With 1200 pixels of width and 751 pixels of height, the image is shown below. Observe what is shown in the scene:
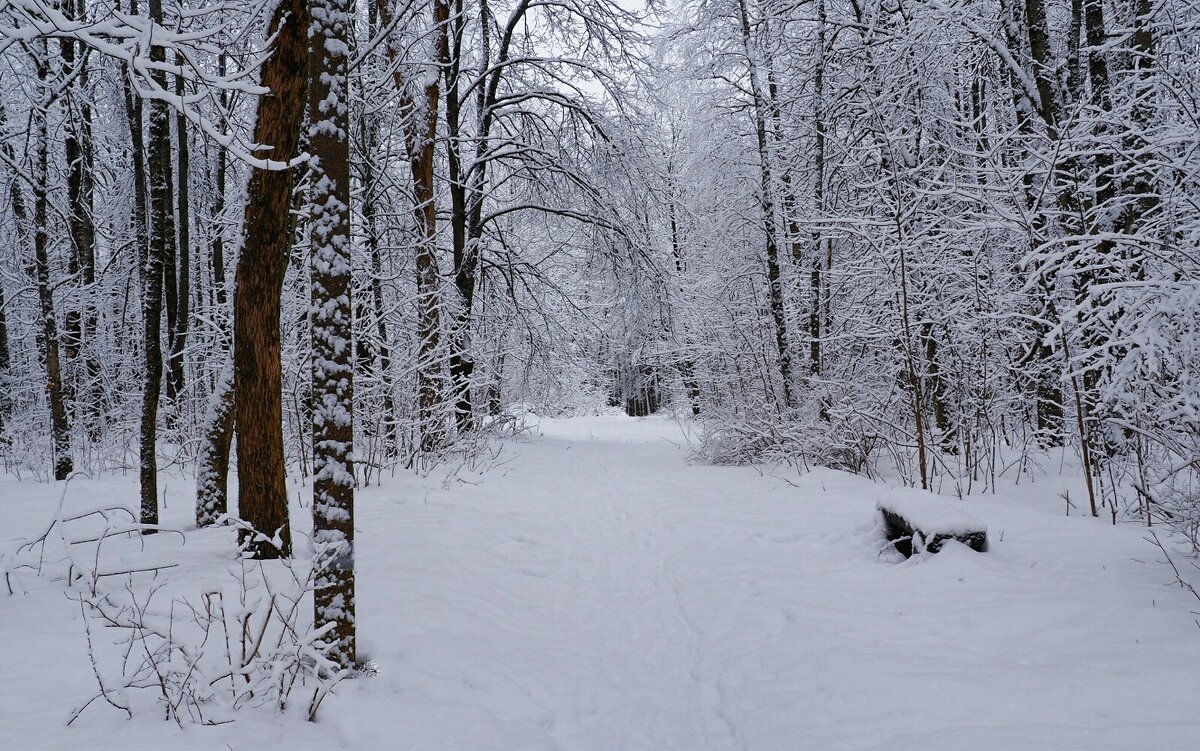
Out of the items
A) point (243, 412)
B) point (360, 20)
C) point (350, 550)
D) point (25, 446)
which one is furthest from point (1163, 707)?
point (25, 446)

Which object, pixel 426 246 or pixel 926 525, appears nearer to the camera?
pixel 926 525

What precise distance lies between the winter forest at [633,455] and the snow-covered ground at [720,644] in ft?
0.10

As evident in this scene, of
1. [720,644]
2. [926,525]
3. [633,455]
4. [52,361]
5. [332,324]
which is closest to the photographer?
[332,324]

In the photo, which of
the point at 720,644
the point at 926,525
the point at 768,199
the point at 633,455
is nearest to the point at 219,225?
the point at 633,455

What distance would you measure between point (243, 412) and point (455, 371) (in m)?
8.89

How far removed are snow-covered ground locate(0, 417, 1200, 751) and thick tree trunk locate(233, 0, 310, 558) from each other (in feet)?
1.72

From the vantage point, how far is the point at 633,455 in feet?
45.5

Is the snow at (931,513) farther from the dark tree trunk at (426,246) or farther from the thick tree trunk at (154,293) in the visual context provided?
the thick tree trunk at (154,293)

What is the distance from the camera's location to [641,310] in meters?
11.9

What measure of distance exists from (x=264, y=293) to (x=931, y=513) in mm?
5208

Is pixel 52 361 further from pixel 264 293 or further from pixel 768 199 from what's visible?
pixel 768 199

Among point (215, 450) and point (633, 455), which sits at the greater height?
point (215, 450)

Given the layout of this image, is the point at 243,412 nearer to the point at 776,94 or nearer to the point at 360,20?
the point at 360,20

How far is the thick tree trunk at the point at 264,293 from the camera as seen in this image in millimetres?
4242
